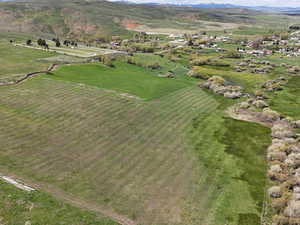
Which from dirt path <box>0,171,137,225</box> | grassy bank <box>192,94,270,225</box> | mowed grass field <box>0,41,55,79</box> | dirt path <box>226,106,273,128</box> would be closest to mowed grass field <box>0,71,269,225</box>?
grassy bank <box>192,94,270,225</box>

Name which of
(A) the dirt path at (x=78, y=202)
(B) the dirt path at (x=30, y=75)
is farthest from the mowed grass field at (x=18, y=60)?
(A) the dirt path at (x=78, y=202)

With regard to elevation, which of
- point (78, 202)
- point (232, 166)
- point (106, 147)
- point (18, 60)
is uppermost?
point (18, 60)

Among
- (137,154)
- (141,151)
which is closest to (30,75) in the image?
(141,151)

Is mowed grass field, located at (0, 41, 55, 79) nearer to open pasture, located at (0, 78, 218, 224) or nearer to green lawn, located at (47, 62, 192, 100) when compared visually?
green lawn, located at (47, 62, 192, 100)

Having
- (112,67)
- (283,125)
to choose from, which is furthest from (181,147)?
(112,67)

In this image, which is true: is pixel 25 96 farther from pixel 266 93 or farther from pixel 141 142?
pixel 266 93

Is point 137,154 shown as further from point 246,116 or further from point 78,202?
point 246,116
